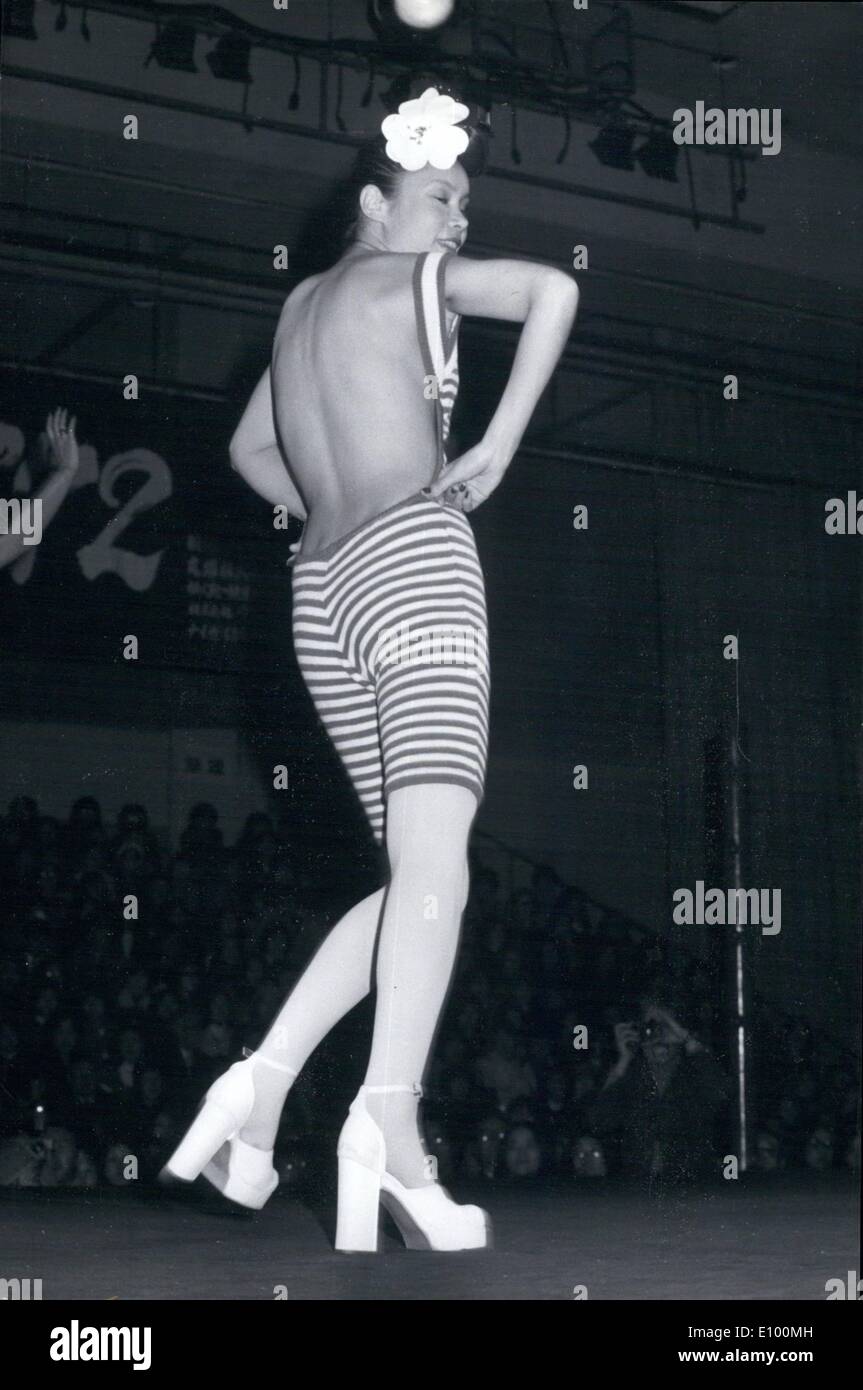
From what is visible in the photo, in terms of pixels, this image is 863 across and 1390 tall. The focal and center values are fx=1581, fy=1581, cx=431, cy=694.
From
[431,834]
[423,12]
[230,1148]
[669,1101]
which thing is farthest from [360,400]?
[669,1101]

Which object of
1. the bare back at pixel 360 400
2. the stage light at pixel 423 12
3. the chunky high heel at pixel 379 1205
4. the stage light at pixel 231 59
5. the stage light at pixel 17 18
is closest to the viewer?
the chunky high heel at pixel 379 1205

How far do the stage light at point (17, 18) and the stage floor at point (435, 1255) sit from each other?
6.98ft

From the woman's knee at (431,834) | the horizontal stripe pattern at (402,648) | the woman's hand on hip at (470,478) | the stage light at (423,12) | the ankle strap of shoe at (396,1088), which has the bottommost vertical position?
the ankle strap of shoe at (396,1088)

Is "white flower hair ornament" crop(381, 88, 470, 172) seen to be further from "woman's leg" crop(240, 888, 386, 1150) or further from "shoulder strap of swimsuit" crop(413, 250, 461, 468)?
"woman's leg" crop(240, 888, 386, 1150)

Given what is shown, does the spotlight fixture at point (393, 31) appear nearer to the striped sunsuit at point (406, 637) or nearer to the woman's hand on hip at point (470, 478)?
the striped sunsuit at point (406, 637)

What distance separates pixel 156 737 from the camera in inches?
154

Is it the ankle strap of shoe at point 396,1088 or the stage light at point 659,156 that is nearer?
the ankle strap of shoe at point 396,1088

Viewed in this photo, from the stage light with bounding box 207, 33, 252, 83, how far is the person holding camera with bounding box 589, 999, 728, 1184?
2.01 meters

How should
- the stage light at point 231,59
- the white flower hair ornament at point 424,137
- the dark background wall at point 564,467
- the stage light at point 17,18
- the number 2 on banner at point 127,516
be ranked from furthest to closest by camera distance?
the number 2 on banner at point 127,516 < the stage light at point 231,59 < the stage light at point 17,18 < the dark background wall at point 564,467 < the white flower hair ornament at point 424,137

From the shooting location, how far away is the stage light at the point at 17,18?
9.68 feet

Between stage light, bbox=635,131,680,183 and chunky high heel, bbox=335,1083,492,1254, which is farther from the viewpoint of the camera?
stage light, bbox=635,131,680,183

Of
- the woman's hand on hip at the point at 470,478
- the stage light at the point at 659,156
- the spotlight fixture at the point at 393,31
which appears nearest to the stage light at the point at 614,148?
the stage light at the point at 659,156

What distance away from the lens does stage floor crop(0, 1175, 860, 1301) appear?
1357mm

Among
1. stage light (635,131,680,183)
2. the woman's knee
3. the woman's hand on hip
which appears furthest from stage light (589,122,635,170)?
the woman's knee
